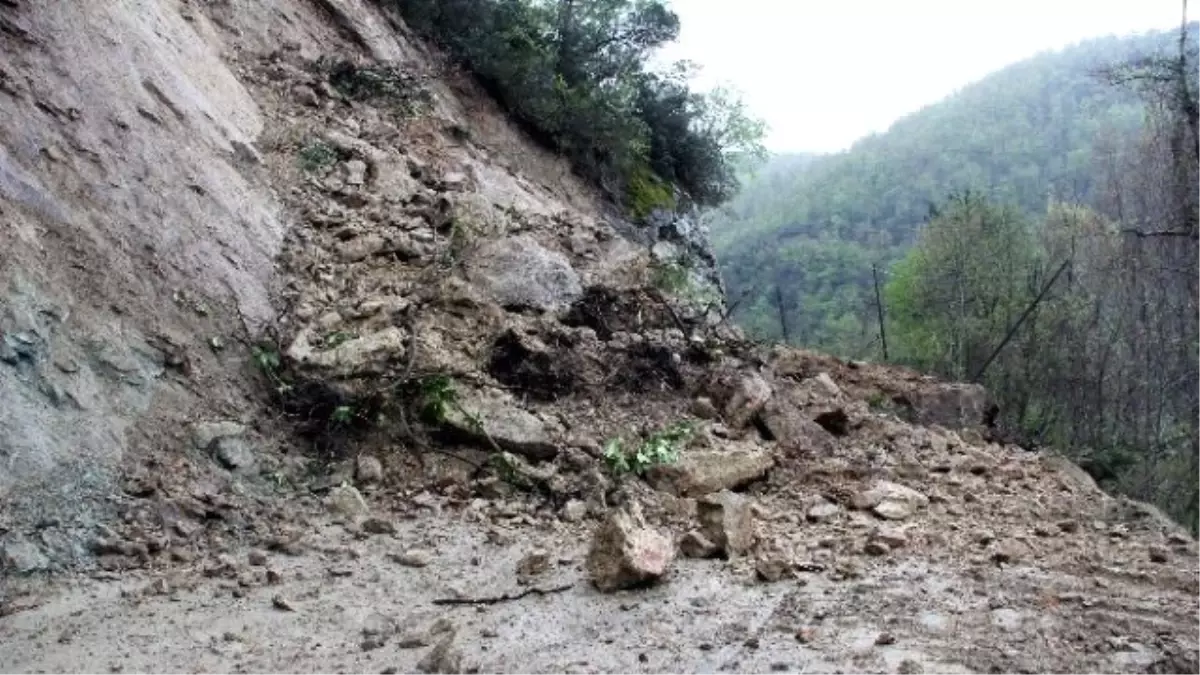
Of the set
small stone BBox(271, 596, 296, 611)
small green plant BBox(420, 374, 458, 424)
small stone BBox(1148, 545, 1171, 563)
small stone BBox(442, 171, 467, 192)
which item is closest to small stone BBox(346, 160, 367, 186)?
small stone BBox(442, 171, 467, 192)

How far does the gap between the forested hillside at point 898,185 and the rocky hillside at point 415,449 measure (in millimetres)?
20905

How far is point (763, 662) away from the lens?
3451 mm

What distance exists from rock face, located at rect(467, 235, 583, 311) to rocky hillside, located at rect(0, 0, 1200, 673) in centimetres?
3

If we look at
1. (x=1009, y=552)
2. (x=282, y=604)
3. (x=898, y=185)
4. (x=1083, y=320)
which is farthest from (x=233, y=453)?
(x=898, y=185)

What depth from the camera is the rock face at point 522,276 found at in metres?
6.75

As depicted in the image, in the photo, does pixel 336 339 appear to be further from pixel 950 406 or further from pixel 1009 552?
pixel 950 406

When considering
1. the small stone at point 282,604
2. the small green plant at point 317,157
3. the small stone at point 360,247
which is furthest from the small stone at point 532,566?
the small green plant at point 317,157

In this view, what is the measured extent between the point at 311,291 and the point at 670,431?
99.3 inches

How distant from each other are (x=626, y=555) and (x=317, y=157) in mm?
4922

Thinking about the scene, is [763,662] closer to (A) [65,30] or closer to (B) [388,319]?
(B) [388,319]

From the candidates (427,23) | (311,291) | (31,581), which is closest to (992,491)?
(311,291)

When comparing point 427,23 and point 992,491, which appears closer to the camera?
point 992,491

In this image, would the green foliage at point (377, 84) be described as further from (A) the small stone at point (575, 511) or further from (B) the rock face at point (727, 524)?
(B) the rock face at point (727, 524)

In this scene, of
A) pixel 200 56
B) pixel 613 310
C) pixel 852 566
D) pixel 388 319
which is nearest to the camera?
pixel 852 566
